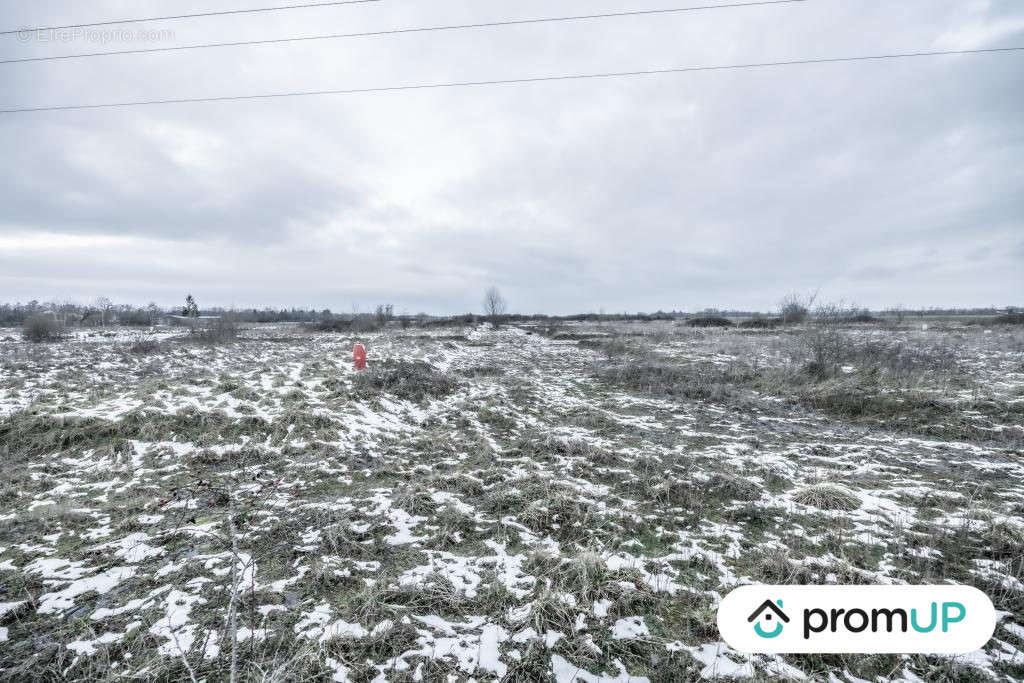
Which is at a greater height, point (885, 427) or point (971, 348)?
point (971, 348)

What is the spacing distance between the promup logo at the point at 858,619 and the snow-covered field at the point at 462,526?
0.55 feet

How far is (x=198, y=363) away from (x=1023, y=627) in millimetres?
20933

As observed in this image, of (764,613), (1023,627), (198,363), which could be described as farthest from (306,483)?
(198,363)

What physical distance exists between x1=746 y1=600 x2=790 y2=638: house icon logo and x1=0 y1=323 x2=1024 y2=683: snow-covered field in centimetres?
28

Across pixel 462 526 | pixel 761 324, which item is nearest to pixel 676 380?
pixel 462 526

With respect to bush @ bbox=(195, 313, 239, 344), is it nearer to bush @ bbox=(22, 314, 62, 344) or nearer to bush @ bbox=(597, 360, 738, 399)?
bush @ bbox=(22, 314, 62, 344)

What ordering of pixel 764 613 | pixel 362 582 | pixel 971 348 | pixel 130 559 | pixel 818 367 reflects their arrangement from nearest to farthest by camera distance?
pixel 764 613
pixel 362 582
pixel 130 559
pixel 818 367
pixel 971 348

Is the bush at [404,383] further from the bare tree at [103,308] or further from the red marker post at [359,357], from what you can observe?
the bare tree at [103,308]

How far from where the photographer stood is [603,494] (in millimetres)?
5715

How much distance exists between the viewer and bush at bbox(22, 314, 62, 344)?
24369 mm

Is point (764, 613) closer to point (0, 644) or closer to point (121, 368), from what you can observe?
point (0, 644)

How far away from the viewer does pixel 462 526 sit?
15.9 feet

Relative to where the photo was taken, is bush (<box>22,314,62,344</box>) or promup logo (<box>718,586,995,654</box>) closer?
promup logo (<box>718,586,995,654</box>)

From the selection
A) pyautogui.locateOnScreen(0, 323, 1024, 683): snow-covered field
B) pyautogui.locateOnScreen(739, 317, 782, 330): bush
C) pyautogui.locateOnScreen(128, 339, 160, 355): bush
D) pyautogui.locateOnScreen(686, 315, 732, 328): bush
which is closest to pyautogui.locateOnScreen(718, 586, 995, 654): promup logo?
pyautogui.locateOnScreen(0, 323, 1024, 683): snow-covered field
